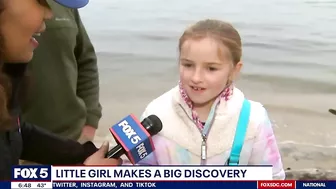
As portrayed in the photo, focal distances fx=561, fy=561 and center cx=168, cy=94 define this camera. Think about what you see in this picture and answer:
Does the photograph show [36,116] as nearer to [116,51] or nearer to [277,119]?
[277,119]

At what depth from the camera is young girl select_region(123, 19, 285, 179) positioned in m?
1.76

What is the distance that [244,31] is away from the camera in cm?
835

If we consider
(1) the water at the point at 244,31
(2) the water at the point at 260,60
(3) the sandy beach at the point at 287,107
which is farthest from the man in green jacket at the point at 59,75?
(1) the water at the point at 244,31

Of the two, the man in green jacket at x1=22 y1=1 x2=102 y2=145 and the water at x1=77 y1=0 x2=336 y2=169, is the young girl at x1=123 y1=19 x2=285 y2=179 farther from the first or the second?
the water at x1=77 y1=0 x2=336 y2=169

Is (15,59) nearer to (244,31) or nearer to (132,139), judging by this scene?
(132,139)

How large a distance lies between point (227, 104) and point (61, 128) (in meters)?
0.70

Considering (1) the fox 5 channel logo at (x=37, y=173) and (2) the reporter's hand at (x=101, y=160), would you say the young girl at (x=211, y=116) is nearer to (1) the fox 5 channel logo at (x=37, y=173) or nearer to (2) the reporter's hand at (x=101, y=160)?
(2) the reporter's hand at (x=101, y=160)

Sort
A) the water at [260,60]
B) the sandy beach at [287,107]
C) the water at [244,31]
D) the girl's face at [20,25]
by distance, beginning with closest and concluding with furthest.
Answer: the girl's face at [20,25]
the sandy beach at [287,107]
the water at [260,60]
the water at [244,31]

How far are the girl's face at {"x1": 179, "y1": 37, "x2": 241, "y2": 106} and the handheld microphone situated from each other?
9.2 inches

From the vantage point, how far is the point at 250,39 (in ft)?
25.8

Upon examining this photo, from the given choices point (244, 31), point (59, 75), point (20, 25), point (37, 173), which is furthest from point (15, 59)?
point (244, 31)

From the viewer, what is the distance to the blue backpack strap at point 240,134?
1749 millimetres

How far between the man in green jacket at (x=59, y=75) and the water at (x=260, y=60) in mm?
1855

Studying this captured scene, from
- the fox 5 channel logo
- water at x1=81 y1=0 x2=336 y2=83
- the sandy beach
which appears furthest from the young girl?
water at x1=81 y1=0 x2=336 y2=83
